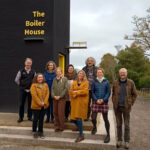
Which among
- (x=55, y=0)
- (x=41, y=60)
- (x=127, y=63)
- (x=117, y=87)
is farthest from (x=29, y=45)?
(x=127, y=63)

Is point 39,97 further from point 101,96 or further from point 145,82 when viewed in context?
point 145,82

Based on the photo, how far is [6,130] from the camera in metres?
4.84

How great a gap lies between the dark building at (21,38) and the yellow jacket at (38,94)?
2.26 m

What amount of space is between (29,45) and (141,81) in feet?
70.5

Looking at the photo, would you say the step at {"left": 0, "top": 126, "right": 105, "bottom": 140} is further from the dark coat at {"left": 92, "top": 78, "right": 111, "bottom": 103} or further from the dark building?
the dark building

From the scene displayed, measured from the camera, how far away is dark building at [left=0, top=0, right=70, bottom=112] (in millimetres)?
6562

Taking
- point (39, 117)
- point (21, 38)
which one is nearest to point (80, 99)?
point (39, 117)

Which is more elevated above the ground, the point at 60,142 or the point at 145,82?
the point at 145,82

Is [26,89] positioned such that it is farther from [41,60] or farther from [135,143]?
[135,143]

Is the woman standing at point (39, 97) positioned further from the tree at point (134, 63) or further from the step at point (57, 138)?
the tree at point (134, 63)

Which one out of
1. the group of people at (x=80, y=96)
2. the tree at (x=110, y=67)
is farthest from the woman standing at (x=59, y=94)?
the tree at (x=110, y=67)

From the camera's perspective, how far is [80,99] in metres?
4.29

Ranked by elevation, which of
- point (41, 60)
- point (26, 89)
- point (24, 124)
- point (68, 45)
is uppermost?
point (68, 45)

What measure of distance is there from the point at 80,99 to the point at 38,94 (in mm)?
1024
